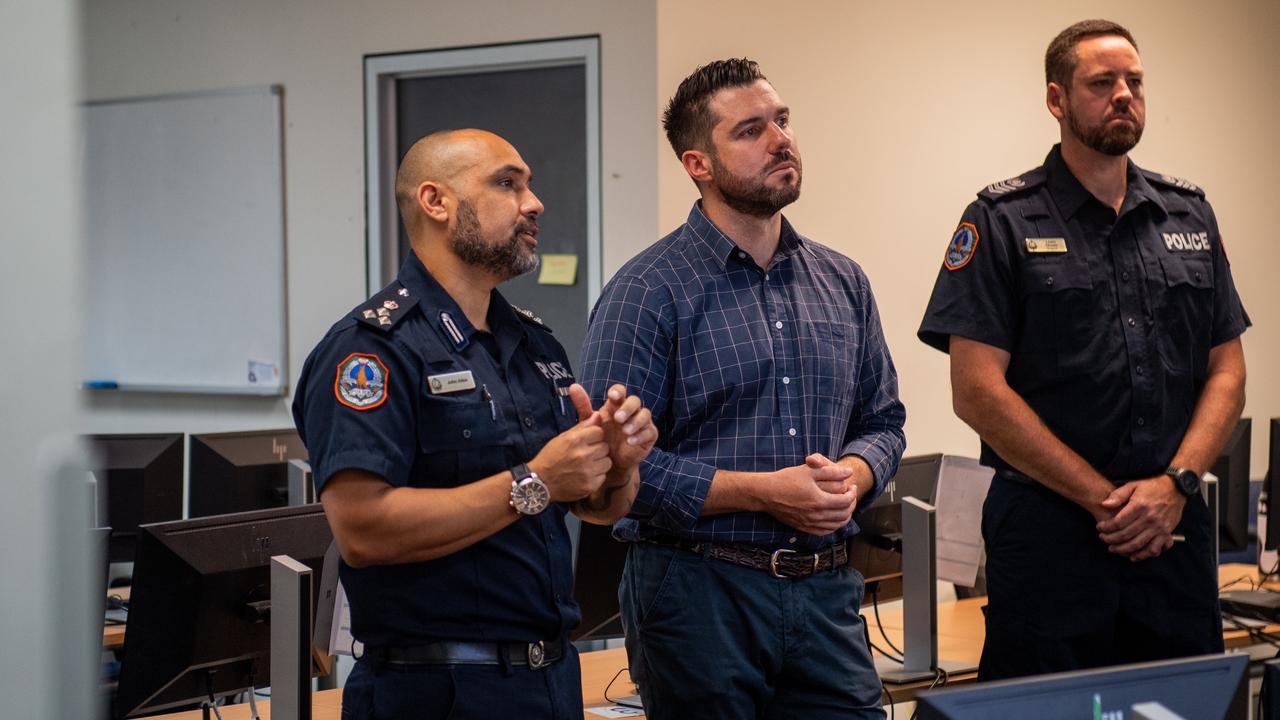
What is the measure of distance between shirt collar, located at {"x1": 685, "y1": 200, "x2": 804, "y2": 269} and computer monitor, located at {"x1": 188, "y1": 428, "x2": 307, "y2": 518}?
62.0 inches

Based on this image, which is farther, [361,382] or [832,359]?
[832,359]

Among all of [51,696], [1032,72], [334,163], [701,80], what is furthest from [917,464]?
[334,163]

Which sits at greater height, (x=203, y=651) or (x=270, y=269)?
(x=270, y=269)

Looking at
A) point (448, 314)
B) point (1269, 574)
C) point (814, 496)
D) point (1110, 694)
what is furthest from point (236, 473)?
point (1269, 574)

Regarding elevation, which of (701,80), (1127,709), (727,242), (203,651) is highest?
(701,80)

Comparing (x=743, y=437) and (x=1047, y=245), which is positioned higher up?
(x=1047, y=245)

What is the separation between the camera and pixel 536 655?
5.67ft

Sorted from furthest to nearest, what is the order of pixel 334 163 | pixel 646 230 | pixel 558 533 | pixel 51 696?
1. pixel 334 163
2. pixel 646 230
3. pixel 558 533
4. pixel 51 696

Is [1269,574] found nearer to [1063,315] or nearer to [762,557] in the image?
[1063,315]

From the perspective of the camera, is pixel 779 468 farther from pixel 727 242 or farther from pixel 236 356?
pixel 236 356

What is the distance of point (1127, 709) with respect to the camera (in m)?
1.10

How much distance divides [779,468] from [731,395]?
14 cm

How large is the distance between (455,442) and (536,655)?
0.32 m

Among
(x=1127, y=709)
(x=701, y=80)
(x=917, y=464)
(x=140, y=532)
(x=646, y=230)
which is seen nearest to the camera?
(x=1127, y=709)
